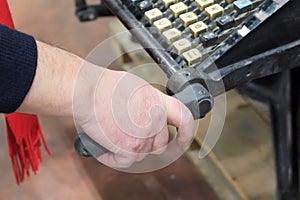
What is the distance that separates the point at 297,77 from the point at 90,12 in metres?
0.51

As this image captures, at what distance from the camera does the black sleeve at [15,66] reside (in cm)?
70

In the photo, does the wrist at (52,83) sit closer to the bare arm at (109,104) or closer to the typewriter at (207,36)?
the bare arm at (109,104)

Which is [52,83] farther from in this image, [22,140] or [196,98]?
[22,140]

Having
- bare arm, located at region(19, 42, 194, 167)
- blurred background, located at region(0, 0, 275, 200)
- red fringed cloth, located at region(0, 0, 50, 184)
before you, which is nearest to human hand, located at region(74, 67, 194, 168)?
bare arm, located at region(19, 42, 194, 167)

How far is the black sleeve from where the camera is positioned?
701mm

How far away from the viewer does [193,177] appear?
1538mm

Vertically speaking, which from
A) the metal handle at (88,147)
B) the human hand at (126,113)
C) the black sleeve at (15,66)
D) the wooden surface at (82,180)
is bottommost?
the wooden surface at (82,180)

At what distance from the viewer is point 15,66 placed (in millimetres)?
704

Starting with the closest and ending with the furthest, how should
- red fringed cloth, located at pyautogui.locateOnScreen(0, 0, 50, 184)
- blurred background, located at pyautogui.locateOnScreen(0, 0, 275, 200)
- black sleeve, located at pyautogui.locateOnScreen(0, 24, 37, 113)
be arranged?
1. black sleeve, located at pyautogui.locateOnScreen(0, 24, 37, 113)
2. red fringed cloth, located at pyautogui.locateOnScreen(0, 0, 50, 184)
3. blurred background, located at pyautogui.locateOnScreen(0, 0, 275, 200)

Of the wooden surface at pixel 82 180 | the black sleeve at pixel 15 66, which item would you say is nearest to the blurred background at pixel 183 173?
the wooden surface at pixel 82 180

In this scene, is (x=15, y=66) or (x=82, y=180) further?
(x=82, y=180)

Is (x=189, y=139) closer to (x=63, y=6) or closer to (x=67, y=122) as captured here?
(x=67, y=122)

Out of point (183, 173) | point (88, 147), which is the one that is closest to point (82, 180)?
point (183, 173)

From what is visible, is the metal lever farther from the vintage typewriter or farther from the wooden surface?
the wooden surface
